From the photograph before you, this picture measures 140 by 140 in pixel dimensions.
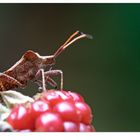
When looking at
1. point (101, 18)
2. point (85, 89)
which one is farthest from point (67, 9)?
point (85, 89)

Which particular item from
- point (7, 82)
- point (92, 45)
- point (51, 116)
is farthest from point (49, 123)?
point (92, 45)

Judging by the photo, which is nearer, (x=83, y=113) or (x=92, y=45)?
(x=83, y=113)

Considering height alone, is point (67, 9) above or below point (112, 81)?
above

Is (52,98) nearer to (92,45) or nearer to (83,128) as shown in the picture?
(83,128)

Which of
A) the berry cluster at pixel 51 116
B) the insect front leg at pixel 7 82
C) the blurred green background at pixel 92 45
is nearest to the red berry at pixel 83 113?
the berry cluster at pixel 51 116
